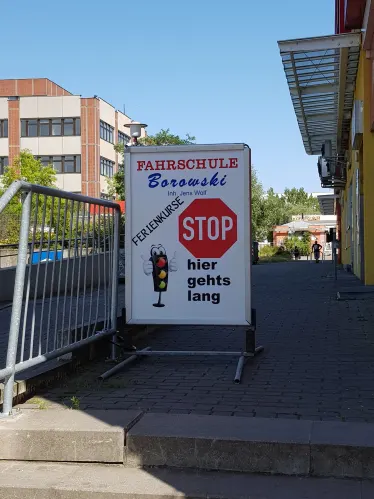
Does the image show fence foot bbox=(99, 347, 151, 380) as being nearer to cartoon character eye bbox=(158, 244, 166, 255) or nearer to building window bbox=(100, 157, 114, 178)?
cartoon character eye bbox=(158, 244, 166, 255)

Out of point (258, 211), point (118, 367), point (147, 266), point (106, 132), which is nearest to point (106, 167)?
point (106, 132)

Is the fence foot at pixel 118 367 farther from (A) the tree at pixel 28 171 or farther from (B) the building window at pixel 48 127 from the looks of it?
(B) the building window at pixel 48 127

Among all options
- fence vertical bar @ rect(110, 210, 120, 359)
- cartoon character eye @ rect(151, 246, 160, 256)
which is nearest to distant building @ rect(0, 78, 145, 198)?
fence vertical bar @ rect(110, 210, 120, 359)

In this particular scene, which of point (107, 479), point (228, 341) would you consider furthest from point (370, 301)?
point (107, 479)

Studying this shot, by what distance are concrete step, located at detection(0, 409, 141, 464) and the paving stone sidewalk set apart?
0.70 metres

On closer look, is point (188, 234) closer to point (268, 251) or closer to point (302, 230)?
point (268, 251)

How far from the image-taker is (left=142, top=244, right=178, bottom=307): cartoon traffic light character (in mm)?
7227

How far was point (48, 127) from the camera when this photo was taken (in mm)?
65625

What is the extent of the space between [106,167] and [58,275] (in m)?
63.7

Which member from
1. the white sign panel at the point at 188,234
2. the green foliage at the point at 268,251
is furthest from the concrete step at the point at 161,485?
the green foliage at the point at 268,251

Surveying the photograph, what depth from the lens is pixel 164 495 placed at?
407 cm

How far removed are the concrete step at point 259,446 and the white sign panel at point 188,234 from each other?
2.33 meters

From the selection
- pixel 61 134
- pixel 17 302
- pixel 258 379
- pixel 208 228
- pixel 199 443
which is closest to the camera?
pixel 199 443

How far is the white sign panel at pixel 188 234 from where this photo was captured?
7.05 meters
